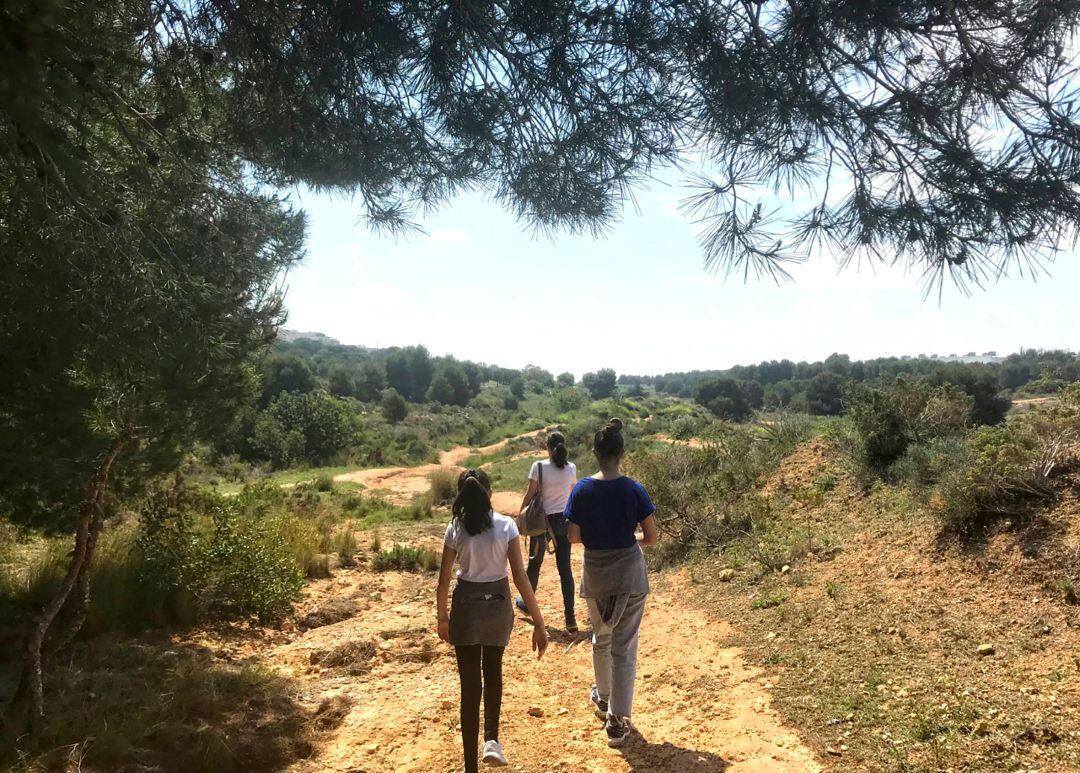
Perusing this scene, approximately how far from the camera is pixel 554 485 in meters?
5.51

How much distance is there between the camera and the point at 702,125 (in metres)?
3.85

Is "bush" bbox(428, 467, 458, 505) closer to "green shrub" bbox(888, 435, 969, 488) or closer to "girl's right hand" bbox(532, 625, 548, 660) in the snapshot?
"green shrub" bbox(888, 435, 969, 488)

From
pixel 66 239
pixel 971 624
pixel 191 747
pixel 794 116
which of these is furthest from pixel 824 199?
pixel 191 747

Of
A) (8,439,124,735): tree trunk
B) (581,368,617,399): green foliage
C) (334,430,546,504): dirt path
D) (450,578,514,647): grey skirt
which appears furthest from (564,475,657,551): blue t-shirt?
(581,368,617,399): green foliage

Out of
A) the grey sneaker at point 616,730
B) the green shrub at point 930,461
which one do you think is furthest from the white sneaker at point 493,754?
the green shrub at point 930,461

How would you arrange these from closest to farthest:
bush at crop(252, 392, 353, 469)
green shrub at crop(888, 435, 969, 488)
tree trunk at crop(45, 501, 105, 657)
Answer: tree trunk at crop(45, 501, 105, 657) < green shrub at crop(888, 435, 969, 488) < bush at crop(252, 392, 353, 469)

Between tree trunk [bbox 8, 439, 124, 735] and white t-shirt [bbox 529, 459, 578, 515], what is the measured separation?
326cm

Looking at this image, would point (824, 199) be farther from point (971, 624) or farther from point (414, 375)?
point (414, 375)

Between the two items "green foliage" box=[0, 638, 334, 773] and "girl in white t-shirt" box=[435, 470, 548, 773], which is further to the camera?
"green foliage" box=[0, 638, 334, 773]

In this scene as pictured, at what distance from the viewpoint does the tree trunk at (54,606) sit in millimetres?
3887

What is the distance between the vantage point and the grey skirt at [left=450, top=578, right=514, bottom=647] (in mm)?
3152

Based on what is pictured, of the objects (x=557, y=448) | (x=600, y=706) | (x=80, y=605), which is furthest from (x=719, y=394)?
(x=80, y=605)

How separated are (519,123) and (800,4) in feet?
5.57

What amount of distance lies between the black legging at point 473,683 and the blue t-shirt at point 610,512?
76 cm
